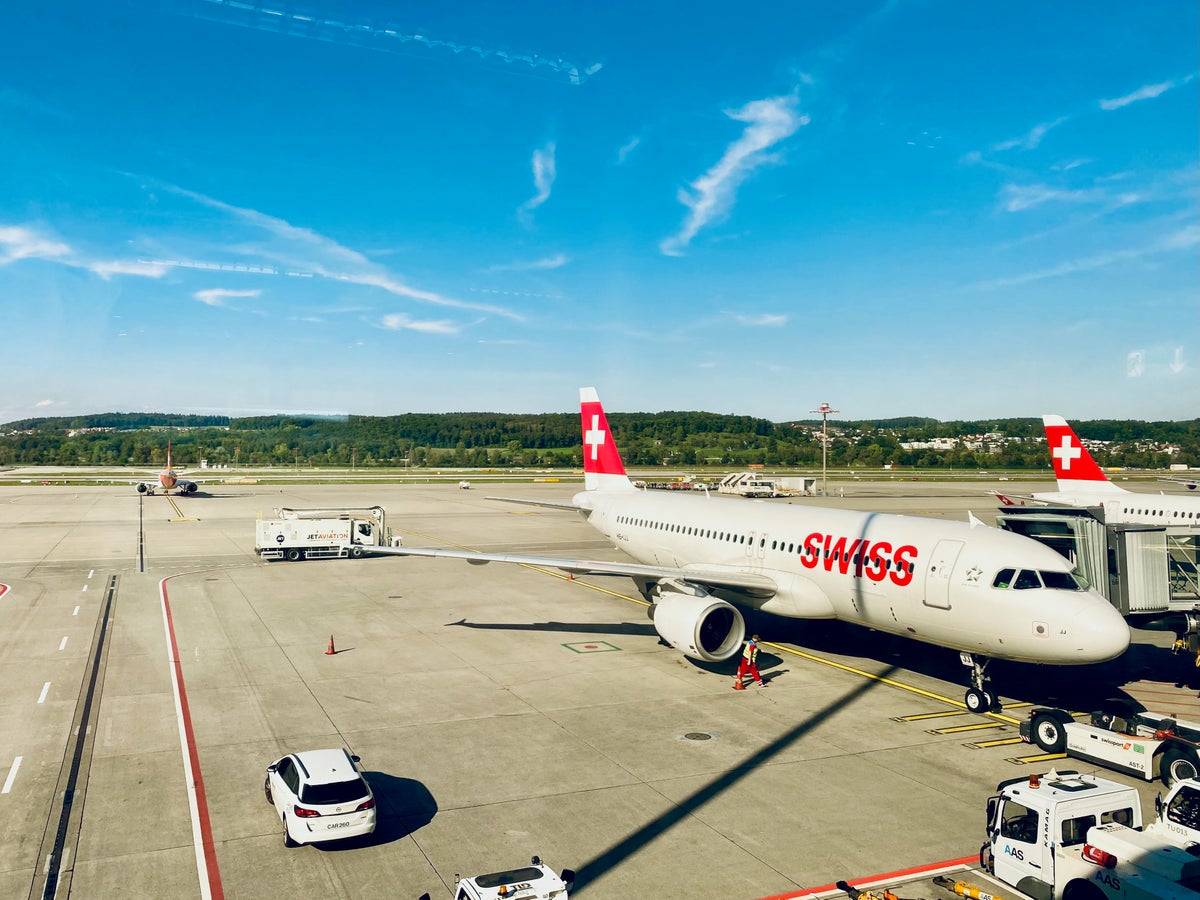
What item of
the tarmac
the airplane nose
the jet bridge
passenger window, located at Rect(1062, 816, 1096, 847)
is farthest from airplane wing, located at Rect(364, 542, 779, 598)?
passenger window, located at Rect(1062, 816, 1096, 847)

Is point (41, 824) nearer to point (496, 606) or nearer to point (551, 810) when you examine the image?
point (551, 810)

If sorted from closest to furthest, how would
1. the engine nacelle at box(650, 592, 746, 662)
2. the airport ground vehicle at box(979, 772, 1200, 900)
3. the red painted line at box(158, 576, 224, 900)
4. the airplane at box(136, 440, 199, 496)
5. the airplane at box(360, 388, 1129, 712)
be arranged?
the airport ground vehicle at box(979, 772, 1200, 900) → the red painted line at box(158, 576, 224, 900) → the airplane at box(360, 388, 1129, 712) → the engine nacelle at box(650, 592, 746, 662) → the airplane at box(136, 440, 199, 496)

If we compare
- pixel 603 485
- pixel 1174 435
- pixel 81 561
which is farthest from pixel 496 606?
pixel 1174 435

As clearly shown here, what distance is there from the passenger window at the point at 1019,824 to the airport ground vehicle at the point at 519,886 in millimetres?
7160

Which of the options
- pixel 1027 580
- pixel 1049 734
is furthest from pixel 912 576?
pixel 1049 734

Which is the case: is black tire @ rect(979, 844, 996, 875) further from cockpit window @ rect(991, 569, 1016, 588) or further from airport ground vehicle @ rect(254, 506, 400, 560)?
airport ground vehicle @ rect(254, 506, 400, 560)

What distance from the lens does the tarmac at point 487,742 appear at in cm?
1380

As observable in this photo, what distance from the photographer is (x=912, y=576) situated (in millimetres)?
23109

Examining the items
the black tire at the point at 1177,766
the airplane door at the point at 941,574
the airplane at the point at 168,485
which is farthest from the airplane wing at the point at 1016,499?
the airplane at the point at 168,485

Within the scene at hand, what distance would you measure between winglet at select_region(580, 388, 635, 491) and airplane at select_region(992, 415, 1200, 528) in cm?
2471

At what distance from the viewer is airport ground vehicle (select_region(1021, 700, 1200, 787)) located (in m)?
16.8

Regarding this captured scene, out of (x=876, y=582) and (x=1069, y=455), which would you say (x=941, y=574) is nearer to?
(x=876, y=582)

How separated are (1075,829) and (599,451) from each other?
32.1 meters

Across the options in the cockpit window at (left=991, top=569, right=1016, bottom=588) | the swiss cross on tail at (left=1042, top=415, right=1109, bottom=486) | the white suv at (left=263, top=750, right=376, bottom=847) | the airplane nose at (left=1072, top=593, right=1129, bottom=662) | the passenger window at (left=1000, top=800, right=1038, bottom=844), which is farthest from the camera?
the swiss cross on tail at (left=1042, top=415, right=1109, bottom=486)
